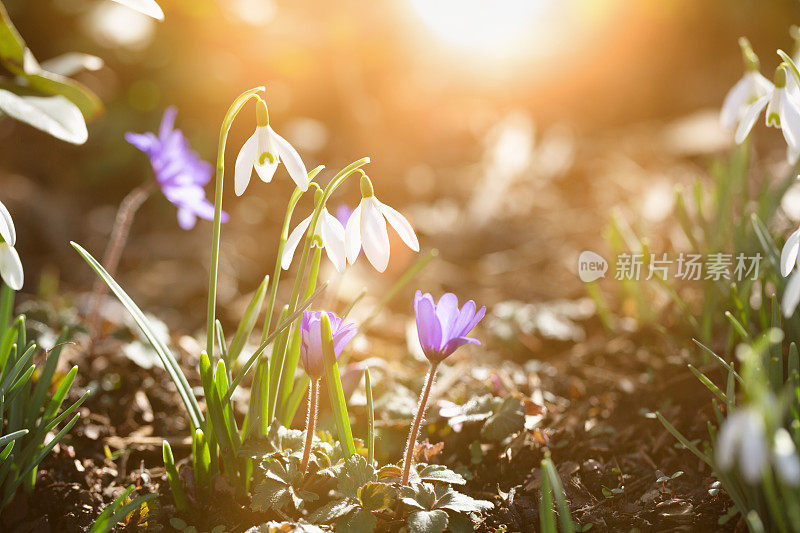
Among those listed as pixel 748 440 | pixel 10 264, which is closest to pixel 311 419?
pixel 10 264

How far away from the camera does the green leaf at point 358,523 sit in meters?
1.27

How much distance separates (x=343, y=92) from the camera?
4.04 meters

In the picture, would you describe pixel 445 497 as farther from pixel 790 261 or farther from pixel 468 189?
pixel 468 189

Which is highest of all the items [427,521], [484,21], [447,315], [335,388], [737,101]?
[484,21]

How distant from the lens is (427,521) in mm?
1258

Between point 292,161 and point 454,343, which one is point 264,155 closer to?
point 292,161

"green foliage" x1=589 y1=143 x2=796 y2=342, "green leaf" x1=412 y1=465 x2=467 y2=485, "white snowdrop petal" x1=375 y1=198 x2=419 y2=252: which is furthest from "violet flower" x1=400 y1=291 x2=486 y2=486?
"green foliage" x1=589 y1=143 x2=796 y2=342

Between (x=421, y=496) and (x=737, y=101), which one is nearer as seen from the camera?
(x=421, y=496)

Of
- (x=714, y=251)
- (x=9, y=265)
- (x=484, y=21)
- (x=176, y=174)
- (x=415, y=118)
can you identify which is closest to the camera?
(x=9, y=265)

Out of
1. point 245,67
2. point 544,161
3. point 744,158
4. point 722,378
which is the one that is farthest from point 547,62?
point 722,378

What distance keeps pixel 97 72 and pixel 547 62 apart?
3.23m

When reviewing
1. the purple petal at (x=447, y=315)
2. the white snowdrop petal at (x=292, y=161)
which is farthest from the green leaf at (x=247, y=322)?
the purple petal at (x=447, y=315)

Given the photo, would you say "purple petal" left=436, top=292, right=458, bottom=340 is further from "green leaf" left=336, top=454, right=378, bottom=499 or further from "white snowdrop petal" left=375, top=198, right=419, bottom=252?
"green leaf" left=336, top=454, right=378, bottom=499

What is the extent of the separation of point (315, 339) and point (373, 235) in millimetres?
225
